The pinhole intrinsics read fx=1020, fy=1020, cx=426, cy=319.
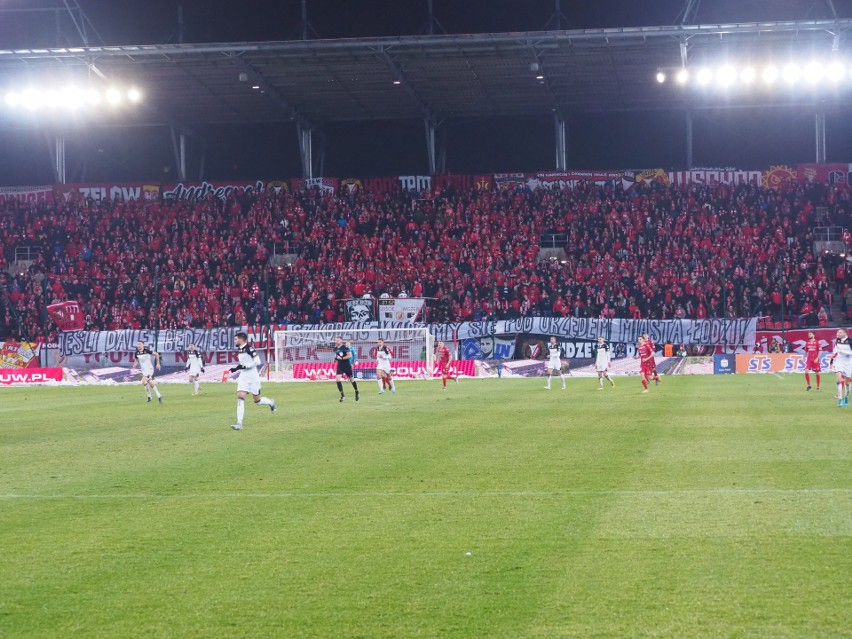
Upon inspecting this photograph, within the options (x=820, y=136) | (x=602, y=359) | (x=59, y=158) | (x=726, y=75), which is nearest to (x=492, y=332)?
(x=602, y=359)

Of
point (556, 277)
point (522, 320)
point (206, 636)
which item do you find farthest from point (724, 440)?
point (556, 277)

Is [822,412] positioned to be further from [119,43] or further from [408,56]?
[119,43]

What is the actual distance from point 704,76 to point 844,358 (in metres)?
28.4

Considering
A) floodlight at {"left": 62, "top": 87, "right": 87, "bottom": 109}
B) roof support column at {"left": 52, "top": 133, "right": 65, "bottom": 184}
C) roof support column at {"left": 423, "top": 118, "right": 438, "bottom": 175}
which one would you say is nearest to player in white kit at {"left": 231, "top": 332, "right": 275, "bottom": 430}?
floodlight at {"left": 62, "top": 87, "right": 87, "bottom": 109}

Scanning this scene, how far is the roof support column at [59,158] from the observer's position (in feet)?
212

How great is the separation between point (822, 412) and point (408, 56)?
32953 mm

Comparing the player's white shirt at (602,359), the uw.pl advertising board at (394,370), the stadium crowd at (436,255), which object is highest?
the stadium crowd at (436,255)

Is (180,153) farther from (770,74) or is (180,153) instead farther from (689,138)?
(770,74)

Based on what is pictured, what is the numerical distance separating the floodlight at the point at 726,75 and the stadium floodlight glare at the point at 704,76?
1.22 feet

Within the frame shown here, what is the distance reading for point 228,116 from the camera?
63625 millimetres

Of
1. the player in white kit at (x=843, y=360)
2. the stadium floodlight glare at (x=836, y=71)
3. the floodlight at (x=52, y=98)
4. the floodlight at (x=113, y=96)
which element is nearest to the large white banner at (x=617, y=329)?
the stadium floodlight glare at (x=836, y=71)

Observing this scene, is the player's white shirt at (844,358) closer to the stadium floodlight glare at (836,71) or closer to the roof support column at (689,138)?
the stadium floodlight glare at (836,71)

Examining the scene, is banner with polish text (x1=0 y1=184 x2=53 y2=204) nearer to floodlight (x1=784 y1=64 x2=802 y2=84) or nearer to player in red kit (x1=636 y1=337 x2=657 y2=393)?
player in red kit (x1=636 y1=337 x2=657 y2=393)

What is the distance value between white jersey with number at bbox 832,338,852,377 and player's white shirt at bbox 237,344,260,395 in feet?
44.6
